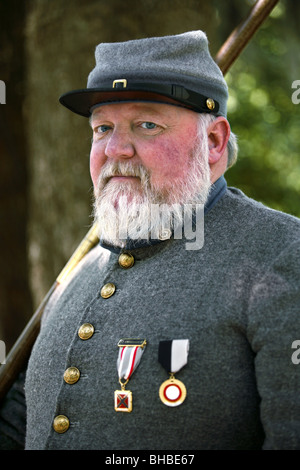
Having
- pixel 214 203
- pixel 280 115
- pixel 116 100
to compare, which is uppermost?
pixel 116 100

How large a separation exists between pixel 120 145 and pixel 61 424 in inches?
42.5

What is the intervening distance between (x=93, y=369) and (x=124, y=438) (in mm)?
276

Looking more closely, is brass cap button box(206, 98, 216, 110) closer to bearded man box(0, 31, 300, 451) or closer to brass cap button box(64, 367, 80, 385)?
bearded man box(0, 31, 300, 451)

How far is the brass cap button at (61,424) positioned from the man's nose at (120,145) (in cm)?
101

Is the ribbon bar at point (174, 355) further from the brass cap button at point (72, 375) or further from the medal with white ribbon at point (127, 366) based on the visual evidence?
the brass cap button at point (72, 375)

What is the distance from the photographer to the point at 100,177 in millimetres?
2350

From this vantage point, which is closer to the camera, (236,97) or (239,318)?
(239,318)

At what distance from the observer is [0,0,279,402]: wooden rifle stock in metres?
2.84

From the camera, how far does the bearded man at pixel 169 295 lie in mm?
1943

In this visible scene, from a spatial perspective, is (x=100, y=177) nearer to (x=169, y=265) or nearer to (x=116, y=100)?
(x=116, y=100)

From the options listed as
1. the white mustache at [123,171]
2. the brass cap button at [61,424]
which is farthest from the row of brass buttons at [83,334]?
the white mustache at [123,171]

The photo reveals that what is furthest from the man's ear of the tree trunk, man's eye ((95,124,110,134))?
the tree trunk

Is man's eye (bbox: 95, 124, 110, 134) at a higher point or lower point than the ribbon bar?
higher
